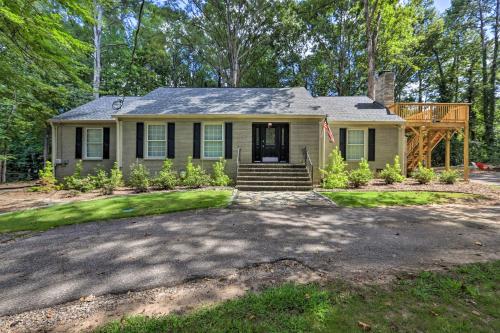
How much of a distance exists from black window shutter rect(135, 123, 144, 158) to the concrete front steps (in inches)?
191

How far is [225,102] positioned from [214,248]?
10530mm

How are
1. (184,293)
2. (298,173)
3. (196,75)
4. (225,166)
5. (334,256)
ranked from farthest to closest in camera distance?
(196,75), (225,166), (298,173), (334,256), (184,293)

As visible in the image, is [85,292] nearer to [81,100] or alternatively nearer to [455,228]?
[455,228]

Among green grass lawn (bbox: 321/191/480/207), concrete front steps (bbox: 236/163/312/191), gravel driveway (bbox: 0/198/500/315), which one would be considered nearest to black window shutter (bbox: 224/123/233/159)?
concrete front steps (bbox: 236/163/312/191)

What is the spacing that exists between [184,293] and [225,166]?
30.8ft

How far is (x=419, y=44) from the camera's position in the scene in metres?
25.0

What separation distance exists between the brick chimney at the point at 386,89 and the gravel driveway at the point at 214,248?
10910mm

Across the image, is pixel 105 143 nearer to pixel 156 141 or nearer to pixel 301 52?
pixel 156 141

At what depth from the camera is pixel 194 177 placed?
35.4 ft

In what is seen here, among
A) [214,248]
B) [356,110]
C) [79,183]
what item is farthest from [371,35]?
[79,183]

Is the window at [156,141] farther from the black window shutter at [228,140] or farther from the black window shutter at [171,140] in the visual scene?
the black window shutter at [228,140]

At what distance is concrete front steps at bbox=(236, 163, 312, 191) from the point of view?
10.2m

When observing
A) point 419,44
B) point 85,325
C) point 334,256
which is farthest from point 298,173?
point 419,44

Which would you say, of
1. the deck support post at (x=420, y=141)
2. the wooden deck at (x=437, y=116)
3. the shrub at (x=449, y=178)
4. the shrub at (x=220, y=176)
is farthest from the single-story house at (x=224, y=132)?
the shrub at (x=449, y=178)
